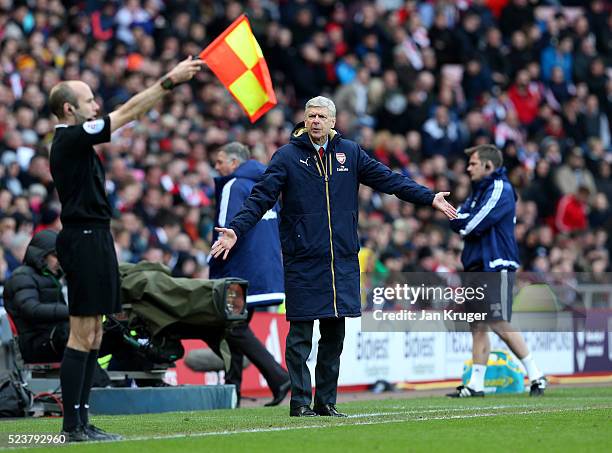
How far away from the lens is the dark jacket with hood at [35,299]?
41.1ft

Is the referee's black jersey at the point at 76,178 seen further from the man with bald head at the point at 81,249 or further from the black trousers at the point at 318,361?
the black trousers at the point at 318,361

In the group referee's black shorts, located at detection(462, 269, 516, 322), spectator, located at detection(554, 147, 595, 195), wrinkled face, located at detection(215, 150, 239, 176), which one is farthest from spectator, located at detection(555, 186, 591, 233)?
wrinkled face, located at detection(215, 150, 239, 176)

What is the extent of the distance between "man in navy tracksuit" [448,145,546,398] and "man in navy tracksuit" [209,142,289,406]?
1.82 metres

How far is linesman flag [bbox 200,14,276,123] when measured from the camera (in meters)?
11.4

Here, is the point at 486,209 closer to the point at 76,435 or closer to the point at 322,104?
the point at 322,104

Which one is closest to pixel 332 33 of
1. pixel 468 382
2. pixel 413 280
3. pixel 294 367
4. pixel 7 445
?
pixel 413 280

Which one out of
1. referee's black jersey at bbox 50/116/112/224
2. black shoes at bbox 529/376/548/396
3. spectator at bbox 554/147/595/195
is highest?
spectator at bbox 554/147/595/195

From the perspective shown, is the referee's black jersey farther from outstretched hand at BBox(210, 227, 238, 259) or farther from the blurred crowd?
the blurred crowd

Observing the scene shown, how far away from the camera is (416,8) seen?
27.2 m

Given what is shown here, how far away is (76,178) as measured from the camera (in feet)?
29.2

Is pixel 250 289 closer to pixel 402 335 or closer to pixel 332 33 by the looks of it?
pixel 402 335

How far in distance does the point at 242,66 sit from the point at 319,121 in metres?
1.43

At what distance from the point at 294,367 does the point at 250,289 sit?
320 cm

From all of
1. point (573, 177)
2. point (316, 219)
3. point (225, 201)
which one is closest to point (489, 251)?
point (225, 201)
